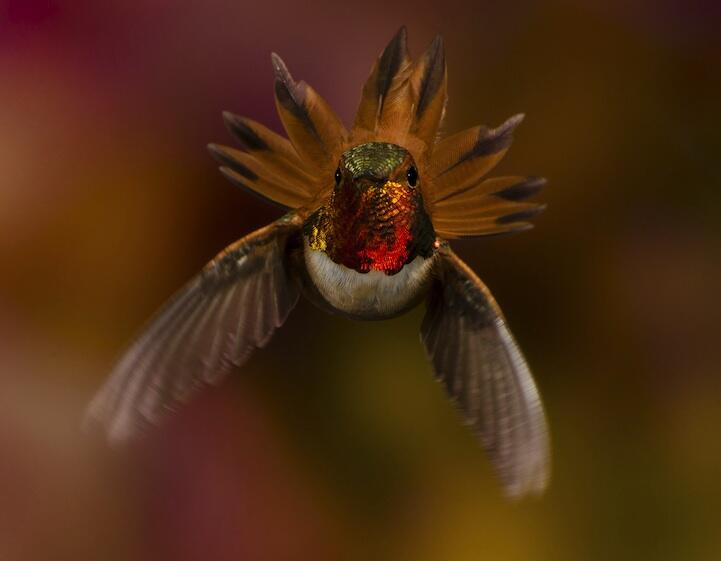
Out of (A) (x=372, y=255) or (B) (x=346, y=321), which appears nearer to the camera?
(A) (x=372, y=255)

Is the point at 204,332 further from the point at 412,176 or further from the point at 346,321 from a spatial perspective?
the point at 346,321

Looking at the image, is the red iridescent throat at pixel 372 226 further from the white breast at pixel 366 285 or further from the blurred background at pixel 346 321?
the blurred background at pixel 346 321

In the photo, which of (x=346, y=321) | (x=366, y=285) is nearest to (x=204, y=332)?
(x=366, y=285)

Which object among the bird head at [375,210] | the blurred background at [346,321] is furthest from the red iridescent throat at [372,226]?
the blurred background at [346,321]

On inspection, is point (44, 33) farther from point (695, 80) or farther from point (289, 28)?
point (695, 80)

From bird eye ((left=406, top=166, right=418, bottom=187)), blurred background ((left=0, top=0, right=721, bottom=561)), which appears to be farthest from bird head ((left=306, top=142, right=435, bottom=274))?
blurred background ((left=0, top=0, right=721, bottom=561))
